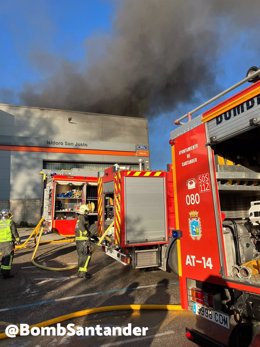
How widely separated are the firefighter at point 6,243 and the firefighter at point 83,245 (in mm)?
1395

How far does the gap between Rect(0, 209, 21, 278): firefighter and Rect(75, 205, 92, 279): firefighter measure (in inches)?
54.9

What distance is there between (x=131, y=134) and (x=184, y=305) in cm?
2498

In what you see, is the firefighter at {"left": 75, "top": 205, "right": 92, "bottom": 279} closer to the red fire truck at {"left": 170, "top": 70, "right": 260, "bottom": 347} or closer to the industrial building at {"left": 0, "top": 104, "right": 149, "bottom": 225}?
the red fire truck at {"left": 170, "top": 70, "right": 260, "bottom": 347}

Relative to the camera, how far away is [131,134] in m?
27.8

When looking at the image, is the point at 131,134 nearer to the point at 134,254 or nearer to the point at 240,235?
the point at 134,254

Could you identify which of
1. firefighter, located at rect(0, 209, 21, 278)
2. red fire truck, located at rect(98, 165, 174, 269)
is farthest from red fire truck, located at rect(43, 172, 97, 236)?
red fire truck, located at rect(98, 165, 174, 269)

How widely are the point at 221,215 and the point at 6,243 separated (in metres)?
5.07

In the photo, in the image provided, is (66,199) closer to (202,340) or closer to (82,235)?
(82,235)

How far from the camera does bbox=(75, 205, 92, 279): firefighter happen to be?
6.20 metres

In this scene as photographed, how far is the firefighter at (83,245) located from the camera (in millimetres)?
6195

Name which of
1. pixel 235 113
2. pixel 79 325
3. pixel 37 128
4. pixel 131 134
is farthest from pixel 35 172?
pixel 235 113

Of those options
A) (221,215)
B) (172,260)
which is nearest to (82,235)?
(172,260)

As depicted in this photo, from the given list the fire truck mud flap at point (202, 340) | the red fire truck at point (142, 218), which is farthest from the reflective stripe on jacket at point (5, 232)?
the fire truck mud flap at point (202, 340)

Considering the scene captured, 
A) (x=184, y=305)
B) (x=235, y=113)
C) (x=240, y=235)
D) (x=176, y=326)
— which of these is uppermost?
(x=235, y=113)
